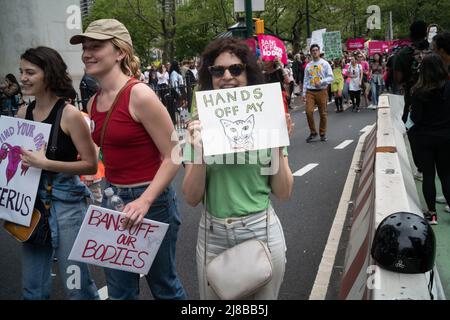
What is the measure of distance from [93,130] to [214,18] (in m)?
43.4

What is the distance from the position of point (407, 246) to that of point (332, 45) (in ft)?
73.9

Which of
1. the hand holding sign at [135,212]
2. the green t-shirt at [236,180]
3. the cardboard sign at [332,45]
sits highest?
the cardboard sign at [332,45]

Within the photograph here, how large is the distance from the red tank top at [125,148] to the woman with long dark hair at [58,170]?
13.4 inches

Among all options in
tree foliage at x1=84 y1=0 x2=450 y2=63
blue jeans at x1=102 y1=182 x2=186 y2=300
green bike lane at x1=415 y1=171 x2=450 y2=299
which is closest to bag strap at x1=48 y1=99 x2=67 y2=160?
blue jeans at x1=102 y1=182 x2=186 y2=300

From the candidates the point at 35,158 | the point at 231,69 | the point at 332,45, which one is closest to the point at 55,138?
the point at 35,158

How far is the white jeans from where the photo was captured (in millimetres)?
2510

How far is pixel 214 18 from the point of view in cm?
4475

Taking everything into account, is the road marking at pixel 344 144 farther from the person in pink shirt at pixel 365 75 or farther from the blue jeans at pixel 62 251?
the blue jeans at pixel 62 251

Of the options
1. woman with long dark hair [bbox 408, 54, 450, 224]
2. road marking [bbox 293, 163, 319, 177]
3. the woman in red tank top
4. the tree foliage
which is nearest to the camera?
the woman in red tank top

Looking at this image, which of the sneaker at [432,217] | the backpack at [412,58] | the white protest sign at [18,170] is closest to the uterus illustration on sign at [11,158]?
the white protest sign at [18,170]

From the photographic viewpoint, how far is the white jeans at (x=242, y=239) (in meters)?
2.51

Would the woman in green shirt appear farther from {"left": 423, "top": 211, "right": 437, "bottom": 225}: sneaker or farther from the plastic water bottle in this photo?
{"left": 423, "top": 211, "right": 437, "bottom": 225}: sneaker

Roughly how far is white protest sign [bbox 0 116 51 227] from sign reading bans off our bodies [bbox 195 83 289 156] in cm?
114
